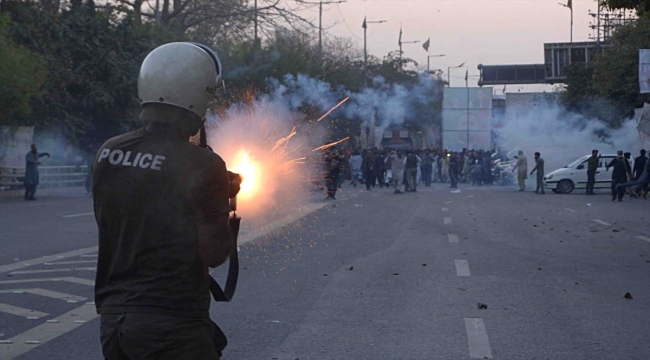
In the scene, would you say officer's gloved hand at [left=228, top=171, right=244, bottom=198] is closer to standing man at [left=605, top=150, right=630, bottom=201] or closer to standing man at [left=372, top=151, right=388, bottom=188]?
standing man at [left=605, top=150, right=630, bottom=201]

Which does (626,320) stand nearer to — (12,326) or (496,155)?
(12,326)

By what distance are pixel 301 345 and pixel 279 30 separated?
30.1 m

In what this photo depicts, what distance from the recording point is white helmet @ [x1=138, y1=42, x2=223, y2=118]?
3.16 m

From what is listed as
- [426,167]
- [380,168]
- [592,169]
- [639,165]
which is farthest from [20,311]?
[426,167]

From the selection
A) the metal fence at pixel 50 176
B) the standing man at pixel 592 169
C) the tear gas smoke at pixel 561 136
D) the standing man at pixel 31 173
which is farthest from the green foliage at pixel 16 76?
the tear gas smoke at pixel 561 136

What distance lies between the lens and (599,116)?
46.1m

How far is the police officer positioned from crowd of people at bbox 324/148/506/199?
2413 centimetres

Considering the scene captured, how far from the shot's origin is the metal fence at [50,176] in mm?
30605

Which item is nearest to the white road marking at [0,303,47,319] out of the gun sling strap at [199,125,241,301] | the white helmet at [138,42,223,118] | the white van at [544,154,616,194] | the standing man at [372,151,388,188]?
the gun sling strap at [199,125,241,301]

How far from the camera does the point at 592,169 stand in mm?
32812

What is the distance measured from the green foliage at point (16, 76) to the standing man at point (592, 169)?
19264 millimetres

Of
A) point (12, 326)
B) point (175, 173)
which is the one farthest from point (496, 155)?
point (175, 173)

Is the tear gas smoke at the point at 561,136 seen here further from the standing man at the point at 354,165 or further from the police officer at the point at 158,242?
the police officer at the point at 158,242

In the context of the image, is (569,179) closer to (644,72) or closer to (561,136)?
(644,72)
